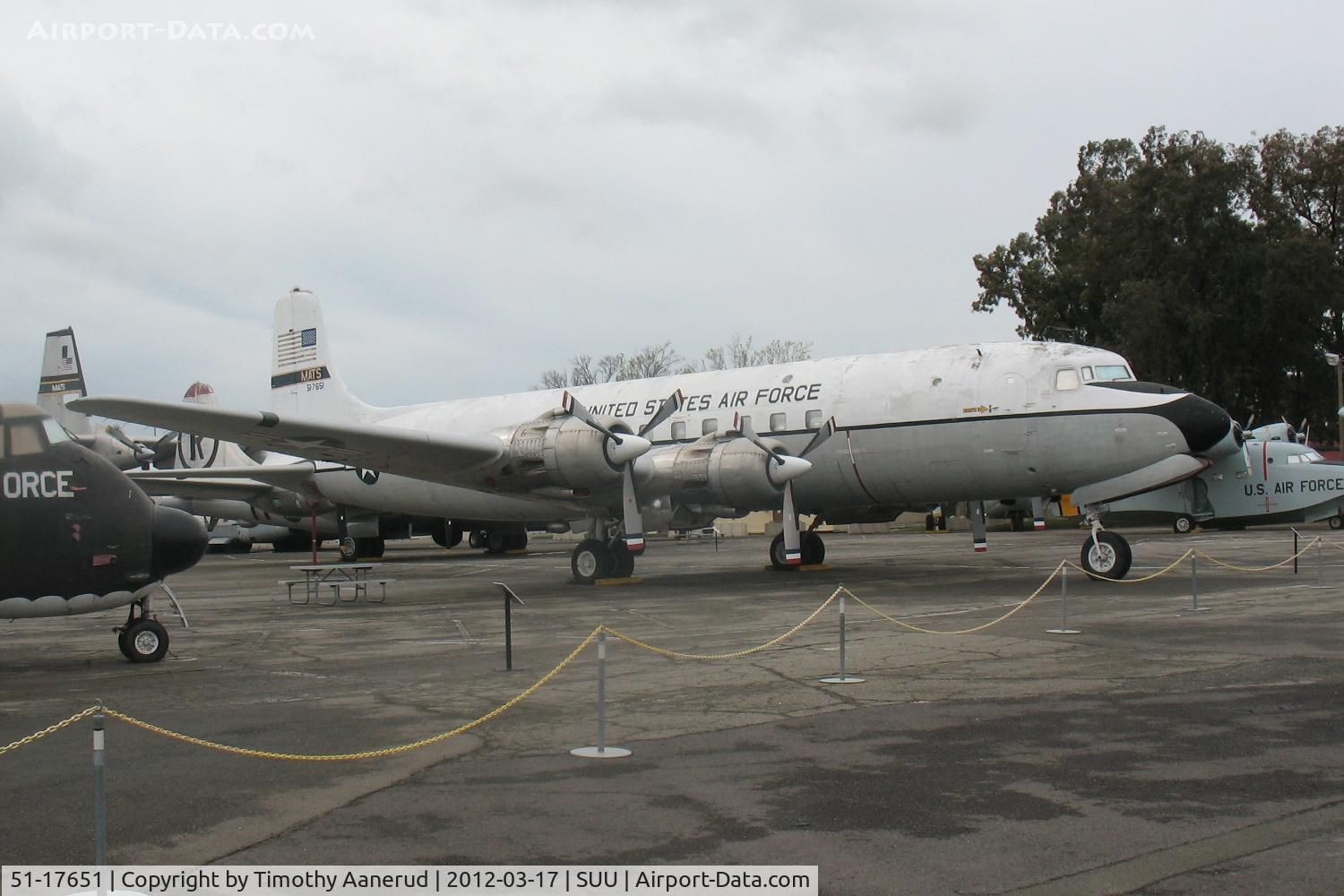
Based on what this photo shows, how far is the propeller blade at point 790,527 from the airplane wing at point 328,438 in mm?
5137

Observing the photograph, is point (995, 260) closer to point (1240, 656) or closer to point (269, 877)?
point (1240, 656)

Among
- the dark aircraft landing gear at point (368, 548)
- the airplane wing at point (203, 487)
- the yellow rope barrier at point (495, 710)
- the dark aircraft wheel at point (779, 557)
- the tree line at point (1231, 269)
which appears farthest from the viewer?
the tree line at point (1231, 269)

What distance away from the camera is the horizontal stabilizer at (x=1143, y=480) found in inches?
648

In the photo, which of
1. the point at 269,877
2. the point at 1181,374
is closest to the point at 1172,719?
the point at 269,877

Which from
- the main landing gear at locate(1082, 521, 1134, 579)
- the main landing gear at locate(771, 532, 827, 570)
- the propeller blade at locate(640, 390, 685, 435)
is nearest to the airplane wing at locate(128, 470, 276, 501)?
the propeller blade at locate(640, 390, 685, 435)

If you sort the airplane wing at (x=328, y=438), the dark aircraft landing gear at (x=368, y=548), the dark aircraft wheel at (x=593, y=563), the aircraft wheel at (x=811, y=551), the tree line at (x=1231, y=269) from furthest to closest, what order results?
the tree line at (x=1231, y=269) < the dark aircraft landing gear at (x=368, y=548) < the aircraft wheel at (x=811, y=551) < the dark aircraft wheel at (x=593, y=563) < the airplane wing at (x=328, y=438)

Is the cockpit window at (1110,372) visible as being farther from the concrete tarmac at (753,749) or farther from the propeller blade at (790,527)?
the propeller blade at (790,527)

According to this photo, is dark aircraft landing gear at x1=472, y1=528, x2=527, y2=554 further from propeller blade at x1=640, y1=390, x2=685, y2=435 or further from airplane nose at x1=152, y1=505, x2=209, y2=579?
airplane nose at x1=152, y1=505, x2=209, y2=579

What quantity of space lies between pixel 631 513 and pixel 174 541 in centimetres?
900

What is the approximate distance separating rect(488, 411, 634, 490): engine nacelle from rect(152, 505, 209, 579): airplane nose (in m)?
8.25

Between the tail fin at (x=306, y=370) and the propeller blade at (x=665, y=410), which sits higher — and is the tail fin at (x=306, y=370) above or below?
above

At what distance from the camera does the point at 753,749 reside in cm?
713

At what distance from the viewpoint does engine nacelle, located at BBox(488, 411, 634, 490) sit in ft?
62.1

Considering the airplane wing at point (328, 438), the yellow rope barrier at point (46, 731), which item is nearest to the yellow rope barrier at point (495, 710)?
the yellow rope barrier at point (46, 731)
